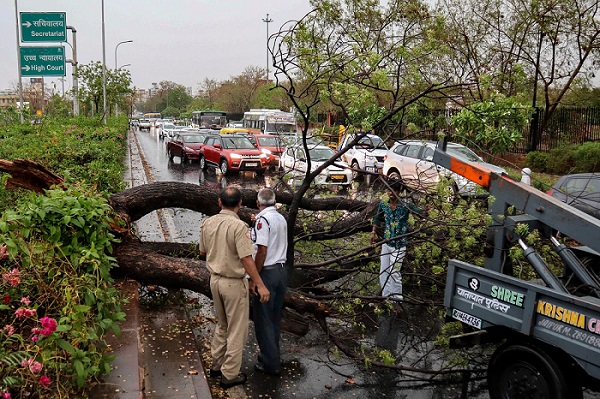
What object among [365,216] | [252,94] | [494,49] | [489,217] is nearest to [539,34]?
[494,49]

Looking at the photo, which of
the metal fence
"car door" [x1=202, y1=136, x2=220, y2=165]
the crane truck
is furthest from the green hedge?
the crane truck

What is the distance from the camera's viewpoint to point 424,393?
529 centimetres

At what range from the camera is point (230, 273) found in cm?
503

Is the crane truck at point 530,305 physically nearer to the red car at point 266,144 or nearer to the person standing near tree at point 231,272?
the person standing near tree at point 231,272

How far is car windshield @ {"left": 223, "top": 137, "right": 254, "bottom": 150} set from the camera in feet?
79.0

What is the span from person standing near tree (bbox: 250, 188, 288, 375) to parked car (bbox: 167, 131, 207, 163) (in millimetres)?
23029

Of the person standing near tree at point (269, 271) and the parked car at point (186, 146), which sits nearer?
the person standing near tree at point (269, 271)

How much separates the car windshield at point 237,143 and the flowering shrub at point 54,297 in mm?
18709

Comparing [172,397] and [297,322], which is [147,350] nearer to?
[172,397]

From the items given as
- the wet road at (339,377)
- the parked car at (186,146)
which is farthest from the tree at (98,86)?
the wet road at (339,377)

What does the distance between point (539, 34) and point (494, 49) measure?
1.94 metres

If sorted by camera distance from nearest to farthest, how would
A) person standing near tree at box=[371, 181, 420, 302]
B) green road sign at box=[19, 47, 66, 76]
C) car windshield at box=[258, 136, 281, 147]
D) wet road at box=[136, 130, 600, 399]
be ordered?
wet road at box=[136, 130, 600, 399], person standing near tree at box=[371, 181, 420, 302], green road sign at box=[19, 47, 66, 76], car windshield at box=[258, 136, 281, 147]

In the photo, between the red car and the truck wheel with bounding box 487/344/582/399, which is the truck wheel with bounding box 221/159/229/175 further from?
the truck wheel with bounding box 487/344/582/399

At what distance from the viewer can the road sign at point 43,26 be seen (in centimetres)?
2219
